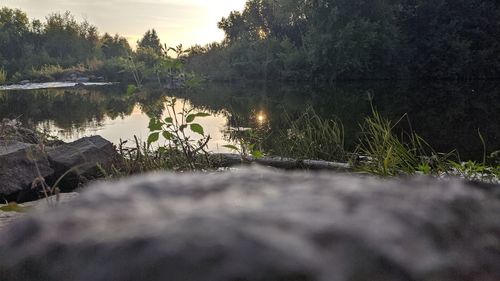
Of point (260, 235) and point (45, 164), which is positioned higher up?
point (260, 235)

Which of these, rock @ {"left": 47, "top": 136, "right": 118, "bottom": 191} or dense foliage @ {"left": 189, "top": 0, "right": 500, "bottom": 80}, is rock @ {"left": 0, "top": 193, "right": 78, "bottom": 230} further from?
dense foliage @ {"left": 189, "top": 0, "right": 500, "bottom": 80}

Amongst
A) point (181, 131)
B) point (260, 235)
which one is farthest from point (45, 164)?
point (260, 235)

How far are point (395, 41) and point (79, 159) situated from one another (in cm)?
2730

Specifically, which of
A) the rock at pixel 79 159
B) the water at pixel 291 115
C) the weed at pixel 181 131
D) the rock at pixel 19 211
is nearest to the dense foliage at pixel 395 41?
the water at pixel 291 115

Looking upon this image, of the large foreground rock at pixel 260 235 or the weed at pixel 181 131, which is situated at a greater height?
the large foreground rock at pixel 260 235

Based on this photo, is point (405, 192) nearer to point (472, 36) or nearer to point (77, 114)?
point (77, 114)

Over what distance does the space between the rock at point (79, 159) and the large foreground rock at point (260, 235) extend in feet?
14.7

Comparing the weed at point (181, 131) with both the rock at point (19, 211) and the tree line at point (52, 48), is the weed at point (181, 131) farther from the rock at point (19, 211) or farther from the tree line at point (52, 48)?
the tree line at point (52, 48)

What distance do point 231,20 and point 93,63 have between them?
16.5 meters

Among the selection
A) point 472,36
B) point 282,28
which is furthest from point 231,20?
point 472,36

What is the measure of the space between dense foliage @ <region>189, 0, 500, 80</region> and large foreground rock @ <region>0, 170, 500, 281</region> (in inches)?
1093

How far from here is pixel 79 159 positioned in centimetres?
506

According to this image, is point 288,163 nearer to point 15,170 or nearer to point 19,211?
point 15,170

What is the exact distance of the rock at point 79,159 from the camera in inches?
198
